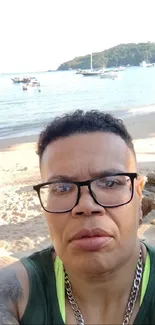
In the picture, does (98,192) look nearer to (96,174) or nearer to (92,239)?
(96,174)

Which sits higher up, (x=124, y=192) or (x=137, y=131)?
(x=124, y=192)

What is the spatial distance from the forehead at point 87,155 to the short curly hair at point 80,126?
0.09ft

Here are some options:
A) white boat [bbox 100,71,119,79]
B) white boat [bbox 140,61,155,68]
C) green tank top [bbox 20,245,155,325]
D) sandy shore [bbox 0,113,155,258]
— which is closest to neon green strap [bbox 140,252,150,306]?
green tank top [bbox 20,245,155,325]

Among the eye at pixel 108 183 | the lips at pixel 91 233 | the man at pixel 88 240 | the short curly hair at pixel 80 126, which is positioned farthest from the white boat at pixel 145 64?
the lips at pixel 91 233

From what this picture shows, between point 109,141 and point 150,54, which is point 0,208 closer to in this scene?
point 109,141

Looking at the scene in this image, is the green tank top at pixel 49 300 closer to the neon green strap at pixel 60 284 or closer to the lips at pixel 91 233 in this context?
the neon green strap at pixel 60 284

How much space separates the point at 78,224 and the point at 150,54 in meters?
147

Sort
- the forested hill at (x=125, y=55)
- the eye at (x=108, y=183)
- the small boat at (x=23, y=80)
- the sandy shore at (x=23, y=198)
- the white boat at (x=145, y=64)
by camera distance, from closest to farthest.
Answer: the eye at (x=108, y=183) → the sandy shore at (x=23, y=198) → the small boat at (x=23, y=80) → the forested hill at (x=125, y=55) → the white boat at (x=145, y=64)

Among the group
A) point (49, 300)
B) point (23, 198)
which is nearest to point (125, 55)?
point (23, 198)

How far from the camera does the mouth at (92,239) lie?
1.54 m

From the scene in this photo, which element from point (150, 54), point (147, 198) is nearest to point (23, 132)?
point (147, 198)

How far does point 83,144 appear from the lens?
1695 millimetres

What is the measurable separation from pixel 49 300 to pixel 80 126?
0.66 m

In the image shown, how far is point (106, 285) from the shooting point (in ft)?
5.50
